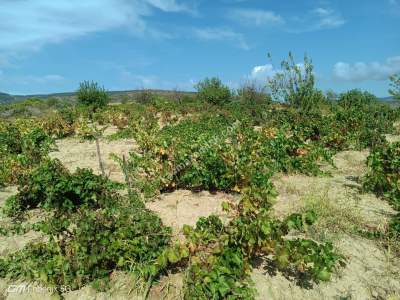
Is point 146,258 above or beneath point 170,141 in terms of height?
beneath

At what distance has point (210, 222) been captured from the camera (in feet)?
13.3

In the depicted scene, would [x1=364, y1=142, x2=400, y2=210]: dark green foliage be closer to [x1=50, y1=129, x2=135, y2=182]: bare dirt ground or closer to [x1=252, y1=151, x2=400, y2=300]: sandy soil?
[x1=252, y1=151, x2=400, y2=300]: sandy soil

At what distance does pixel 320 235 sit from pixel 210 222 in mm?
1414

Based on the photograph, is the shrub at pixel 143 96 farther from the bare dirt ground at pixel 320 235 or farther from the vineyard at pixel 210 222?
the bare dirt ground at pixel 320 235

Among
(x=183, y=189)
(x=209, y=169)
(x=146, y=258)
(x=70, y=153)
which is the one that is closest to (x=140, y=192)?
(x=183, y=189)

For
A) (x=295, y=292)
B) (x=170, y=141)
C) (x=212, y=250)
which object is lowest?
(x=295, y=292)

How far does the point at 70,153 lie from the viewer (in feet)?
35.0

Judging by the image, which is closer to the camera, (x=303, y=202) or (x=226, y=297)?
(x=226, y=297)

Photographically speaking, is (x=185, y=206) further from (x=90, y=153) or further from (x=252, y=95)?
(x=252, y=95)

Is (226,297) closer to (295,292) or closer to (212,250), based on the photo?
(212,250)

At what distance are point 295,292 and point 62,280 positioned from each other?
2.25 m

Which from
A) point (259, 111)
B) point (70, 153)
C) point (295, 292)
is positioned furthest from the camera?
point (259, 111)

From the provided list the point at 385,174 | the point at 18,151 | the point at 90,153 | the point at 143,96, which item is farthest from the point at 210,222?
the point at 143,96

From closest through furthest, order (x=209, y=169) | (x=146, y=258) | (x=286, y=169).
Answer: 1. (x=146, y=258)
2. (x=209, y=169)
3. (x=286, y=169)
